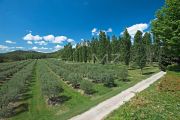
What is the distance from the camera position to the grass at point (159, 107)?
11.6 metres

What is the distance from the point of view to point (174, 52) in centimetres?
2278

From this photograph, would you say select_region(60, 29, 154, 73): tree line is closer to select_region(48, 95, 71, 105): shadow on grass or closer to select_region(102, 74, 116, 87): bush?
select_region(102, 74, 116, 87): bush

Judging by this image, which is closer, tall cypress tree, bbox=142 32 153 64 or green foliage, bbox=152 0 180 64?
green foliage, bbox=152 0 180 64

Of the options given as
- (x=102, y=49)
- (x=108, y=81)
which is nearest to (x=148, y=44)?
(x=102, y=49)

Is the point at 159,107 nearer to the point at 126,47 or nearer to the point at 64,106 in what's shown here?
the point at 64,106

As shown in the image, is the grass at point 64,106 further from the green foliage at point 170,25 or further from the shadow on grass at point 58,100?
the green foliage at point 170,25

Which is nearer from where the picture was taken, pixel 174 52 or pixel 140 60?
pixel 174 52

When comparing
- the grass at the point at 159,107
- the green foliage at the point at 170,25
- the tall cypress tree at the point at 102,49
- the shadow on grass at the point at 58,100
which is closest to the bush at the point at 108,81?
the shadow on grass at the point at 58,100

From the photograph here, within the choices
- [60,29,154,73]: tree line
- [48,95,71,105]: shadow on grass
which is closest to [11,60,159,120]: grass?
[48,95,71,105]: shadow on grass

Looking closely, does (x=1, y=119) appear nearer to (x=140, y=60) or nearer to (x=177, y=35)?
(x=177, y=35)

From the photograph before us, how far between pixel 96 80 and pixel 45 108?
618 inches

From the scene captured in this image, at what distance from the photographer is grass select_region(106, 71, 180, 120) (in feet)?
38.0

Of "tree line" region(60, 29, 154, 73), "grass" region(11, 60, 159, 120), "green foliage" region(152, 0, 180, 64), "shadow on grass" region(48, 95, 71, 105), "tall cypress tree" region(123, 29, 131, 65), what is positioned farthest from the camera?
"tall cypress tree" region(123, 29, 131, 65)

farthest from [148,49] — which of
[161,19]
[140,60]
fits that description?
[161,19]
